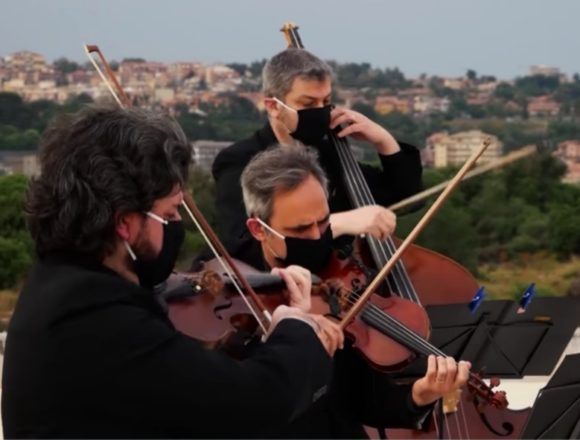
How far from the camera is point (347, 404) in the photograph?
2607 millimetres

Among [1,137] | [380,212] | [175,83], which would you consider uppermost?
[380,212]

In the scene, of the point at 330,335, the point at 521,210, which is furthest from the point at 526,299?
the point at 521,210

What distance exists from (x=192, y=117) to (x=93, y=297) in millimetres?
13476

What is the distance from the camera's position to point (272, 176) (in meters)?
2.84

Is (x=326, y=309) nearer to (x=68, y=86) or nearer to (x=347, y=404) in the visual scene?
(x=347, y=404)

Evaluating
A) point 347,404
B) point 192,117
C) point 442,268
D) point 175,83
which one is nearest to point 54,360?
point 347,404

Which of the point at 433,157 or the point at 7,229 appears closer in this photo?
the point at 7,229

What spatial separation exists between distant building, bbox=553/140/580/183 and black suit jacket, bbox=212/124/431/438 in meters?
10.3

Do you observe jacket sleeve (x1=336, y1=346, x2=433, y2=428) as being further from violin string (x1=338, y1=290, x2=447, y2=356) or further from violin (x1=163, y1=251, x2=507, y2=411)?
violin string (x1=338, y1=290, x2=447, y2=356)

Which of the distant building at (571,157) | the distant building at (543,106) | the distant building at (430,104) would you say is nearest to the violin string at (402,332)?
the distant building at (571,157)

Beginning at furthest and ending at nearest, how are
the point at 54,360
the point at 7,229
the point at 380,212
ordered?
1. the point at 7,229
2. the point at 380,212
3. the point at 54,360

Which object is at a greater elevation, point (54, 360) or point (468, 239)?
point (54, 360)

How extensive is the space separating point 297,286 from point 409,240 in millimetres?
645

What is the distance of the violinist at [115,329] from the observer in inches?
65.1
